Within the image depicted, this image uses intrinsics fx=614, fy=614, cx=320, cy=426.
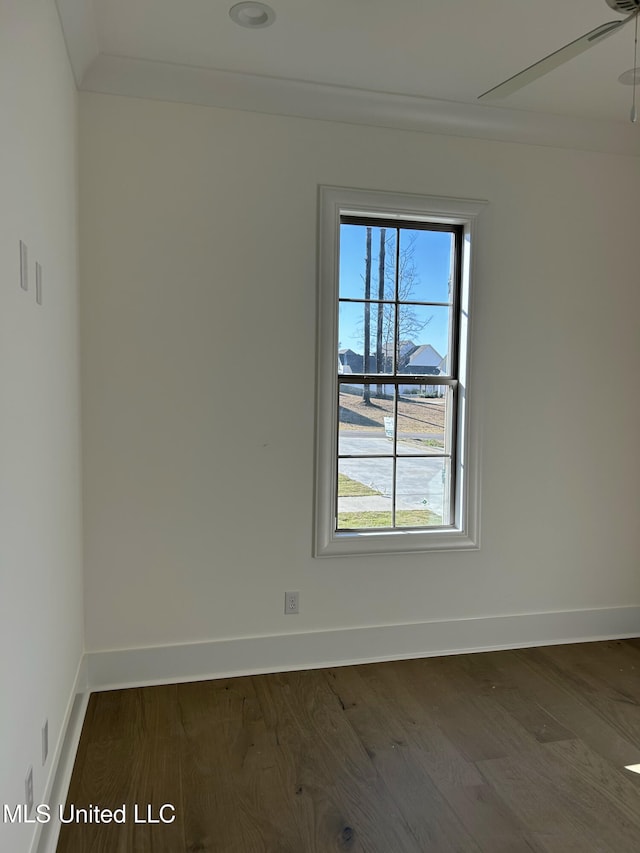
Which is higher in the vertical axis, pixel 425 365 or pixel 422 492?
pixel 425 365

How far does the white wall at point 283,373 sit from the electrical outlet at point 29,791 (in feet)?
3.78

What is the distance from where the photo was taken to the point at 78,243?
A: 2.64m

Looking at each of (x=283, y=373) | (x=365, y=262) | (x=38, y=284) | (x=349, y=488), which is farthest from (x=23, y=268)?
(x=349, y=488)

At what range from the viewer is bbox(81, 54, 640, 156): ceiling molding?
2.62m

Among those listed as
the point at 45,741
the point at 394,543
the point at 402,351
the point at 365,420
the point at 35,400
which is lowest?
the point at 45,741

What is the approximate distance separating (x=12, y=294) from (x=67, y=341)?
0.93m

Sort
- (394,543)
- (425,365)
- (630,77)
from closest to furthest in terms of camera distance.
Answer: (630,77), (394,543), (425,365)

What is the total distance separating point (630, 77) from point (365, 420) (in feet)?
6.32

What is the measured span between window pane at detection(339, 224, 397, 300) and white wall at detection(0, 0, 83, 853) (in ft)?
4.13

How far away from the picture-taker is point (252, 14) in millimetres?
2234

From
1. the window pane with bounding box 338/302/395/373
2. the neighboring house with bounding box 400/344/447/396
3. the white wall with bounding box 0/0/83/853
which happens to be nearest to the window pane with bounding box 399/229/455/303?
the window pane with bounding box 338/302/395/373

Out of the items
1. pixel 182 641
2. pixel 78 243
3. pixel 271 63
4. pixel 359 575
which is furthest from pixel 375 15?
pixel 182 641

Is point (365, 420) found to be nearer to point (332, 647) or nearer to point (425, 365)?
point (425, 365)

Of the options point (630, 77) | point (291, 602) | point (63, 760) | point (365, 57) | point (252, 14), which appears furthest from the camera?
point (291, 602)
